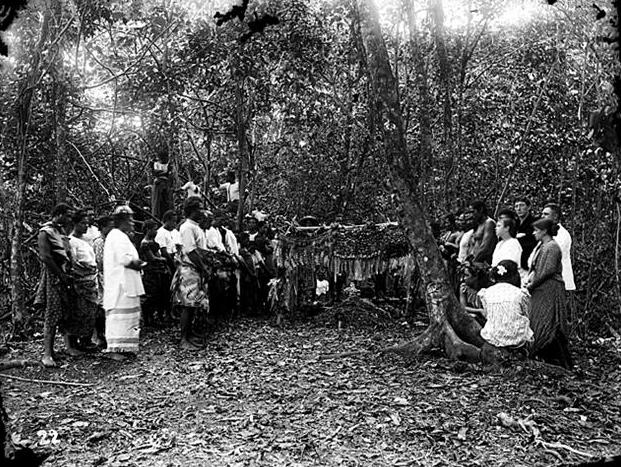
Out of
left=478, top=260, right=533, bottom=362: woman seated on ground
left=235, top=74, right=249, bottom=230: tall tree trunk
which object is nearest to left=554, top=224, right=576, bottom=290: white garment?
left=478, top=260, right=533, bottom=362: woman seated on ground

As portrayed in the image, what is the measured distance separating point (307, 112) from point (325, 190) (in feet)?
10.5

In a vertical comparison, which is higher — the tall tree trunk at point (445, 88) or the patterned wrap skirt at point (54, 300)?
the tall tree trunk at point (445, 88)

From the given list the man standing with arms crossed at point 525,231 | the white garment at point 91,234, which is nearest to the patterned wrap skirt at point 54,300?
the white garment at point 91,234

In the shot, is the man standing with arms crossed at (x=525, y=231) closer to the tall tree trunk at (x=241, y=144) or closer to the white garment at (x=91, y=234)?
the tall tree trunk at (x=241, y=144)

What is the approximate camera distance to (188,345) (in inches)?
283

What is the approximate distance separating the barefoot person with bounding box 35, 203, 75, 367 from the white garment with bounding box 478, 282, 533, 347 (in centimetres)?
466

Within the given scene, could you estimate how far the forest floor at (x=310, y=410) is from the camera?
407 cm

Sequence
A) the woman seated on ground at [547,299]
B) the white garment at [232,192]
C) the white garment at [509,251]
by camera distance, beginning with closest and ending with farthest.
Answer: the woman seated on ground at [547,299], the white garment at [509,251], the white garment at [232,192]

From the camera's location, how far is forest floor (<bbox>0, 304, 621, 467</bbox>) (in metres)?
4.07

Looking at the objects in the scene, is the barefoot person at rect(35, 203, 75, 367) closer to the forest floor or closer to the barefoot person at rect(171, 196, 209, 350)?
the forest floor

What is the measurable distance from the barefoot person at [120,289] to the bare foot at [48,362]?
0.59 m

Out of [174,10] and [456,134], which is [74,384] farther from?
[456,134]

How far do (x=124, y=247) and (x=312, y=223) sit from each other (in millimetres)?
4533

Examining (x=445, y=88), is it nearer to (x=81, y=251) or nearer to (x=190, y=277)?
(x=190, y=277)
